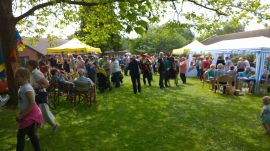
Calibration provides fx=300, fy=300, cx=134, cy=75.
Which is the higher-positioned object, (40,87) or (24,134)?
(40,87)

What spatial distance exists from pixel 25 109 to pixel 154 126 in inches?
150

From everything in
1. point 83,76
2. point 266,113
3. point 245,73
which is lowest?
point 266,113

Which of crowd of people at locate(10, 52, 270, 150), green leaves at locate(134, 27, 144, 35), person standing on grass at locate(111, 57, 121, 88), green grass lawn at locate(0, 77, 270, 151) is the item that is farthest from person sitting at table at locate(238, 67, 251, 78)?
green leaves at locate(134, 27, 144, 35)

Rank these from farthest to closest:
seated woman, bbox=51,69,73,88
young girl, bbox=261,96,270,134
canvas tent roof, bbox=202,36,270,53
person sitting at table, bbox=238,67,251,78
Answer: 1. person sitting at table, bbox=238,67,251,78
2. canvas tent roof, bbox=202,36,270,53
3. seated woman, bbox=51,69,73,88
4. young girl, bbox=261,96,270,134

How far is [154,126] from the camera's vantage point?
7.65 meters

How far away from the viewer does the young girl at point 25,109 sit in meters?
4.58

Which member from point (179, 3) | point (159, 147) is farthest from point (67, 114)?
point (179, 3)

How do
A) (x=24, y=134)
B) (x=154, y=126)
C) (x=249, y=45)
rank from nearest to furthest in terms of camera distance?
(x=24, y=134), (x=154, y=126), (x=249, y=45)

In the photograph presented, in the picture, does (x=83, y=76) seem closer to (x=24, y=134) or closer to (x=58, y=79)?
(x=58, y=79)

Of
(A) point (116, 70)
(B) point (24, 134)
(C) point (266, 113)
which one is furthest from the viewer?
(A) point (116, 70)

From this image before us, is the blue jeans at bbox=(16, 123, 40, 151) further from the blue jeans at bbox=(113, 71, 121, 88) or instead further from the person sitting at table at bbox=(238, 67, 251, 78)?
the person sitting at table at bbox=(238, 67, 251, 78)

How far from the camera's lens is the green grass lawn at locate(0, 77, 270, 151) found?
20.4 feet

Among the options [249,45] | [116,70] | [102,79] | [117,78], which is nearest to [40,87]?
[102,79]

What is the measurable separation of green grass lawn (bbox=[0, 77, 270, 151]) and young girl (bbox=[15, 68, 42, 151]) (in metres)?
1.38
